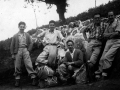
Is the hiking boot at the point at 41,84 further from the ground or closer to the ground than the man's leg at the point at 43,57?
closer to the ground

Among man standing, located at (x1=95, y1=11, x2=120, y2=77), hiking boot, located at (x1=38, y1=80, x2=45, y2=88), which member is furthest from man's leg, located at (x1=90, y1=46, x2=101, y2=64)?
hiking boot, located at (x1=38, y1=80, x2=45, y2=88)

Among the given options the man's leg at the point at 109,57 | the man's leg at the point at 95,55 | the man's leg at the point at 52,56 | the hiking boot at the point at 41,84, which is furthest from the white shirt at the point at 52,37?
the man's leg at the point at 109,57

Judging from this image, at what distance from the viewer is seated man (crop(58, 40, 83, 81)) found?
683 cm

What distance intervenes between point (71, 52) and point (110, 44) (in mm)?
1445

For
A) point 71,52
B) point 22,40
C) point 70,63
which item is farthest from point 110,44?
point 22,40

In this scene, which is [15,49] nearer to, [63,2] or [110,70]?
[110,70]

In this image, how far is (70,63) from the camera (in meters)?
6.82

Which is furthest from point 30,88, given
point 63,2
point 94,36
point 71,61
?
point 63,2

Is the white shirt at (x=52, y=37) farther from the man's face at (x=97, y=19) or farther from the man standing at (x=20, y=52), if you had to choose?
the man's face at (x=97, y=19)

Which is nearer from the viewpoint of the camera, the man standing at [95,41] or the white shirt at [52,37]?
the man standing at [95,41]

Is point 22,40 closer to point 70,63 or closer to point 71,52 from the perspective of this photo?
point 71,52

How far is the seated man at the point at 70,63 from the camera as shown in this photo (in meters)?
6.83

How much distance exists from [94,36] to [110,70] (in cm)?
158

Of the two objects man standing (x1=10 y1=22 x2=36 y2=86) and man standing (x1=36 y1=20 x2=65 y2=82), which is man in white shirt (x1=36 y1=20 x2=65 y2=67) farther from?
man standing (x1=10 y1=22 x2=36 y2=86)
